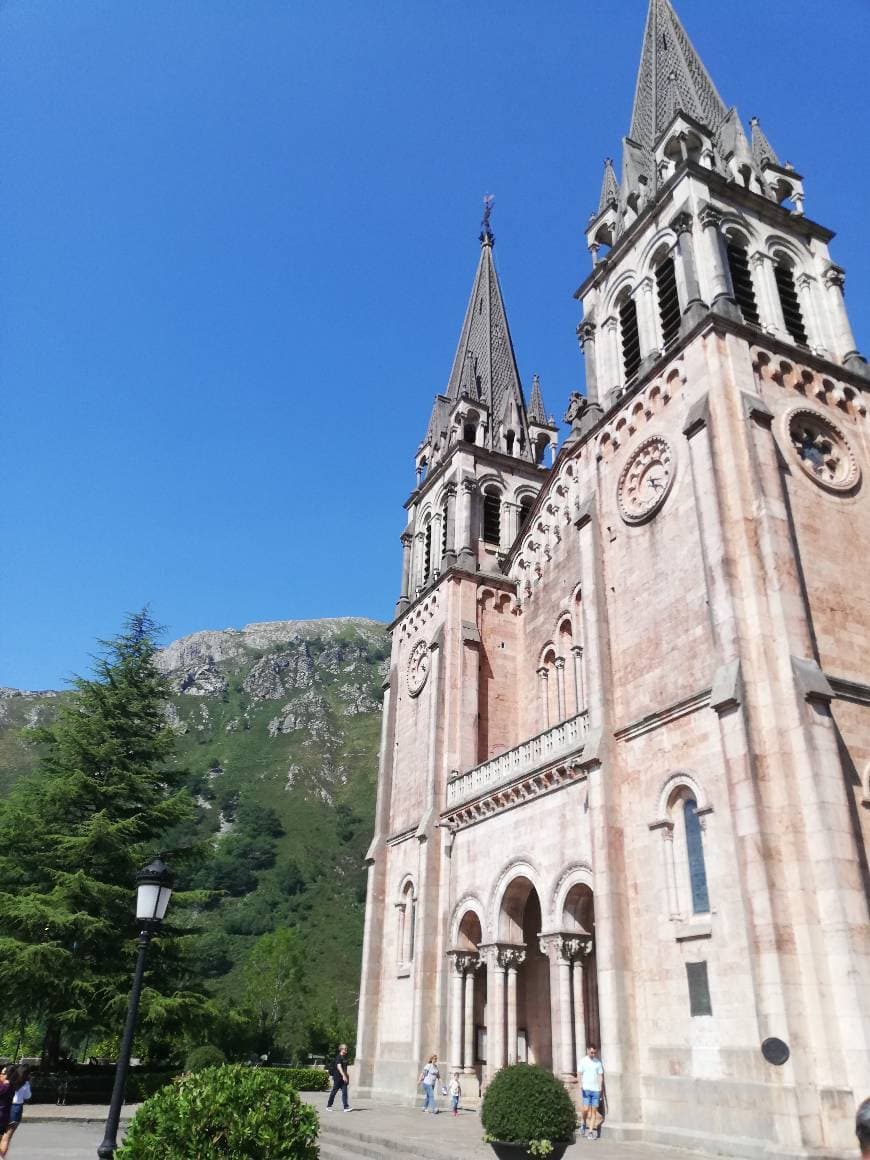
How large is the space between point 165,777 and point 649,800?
710 inches

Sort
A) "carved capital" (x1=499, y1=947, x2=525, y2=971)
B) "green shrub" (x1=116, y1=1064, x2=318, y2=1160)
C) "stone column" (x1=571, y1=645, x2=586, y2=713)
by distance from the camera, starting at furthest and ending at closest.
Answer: "stone column" (x1=571, y1=645, x2=586, y2=713), "carved capital" (x1=499, y1=947, x2=525, y2=971), "green shrub" (x1=116, y1=1064, x2=318, y2=1160)

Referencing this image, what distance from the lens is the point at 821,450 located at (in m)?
20.4

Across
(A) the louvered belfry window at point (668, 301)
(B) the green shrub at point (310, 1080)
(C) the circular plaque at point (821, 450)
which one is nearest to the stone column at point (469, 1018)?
(B) the green shrub at point (310, 1080)

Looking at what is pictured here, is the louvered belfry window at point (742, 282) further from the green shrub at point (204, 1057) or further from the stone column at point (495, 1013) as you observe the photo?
the green shrub at point (204, 1057)

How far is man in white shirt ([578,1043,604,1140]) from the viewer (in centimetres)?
1614

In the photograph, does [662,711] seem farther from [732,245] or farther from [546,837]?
A: [732,245]

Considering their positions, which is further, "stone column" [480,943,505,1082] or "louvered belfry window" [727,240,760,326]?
"louvered belfry window" [727,240,760,326]

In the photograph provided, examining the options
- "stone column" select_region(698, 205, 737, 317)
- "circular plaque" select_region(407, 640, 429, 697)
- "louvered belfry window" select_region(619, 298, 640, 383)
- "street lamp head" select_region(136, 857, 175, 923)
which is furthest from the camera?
"circular plaque" select_region(407, 640, 429, 697)

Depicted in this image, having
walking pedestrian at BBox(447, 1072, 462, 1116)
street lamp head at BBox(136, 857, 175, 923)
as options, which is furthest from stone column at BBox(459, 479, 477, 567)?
street lamp head at BBox(136, 857, 175, 923)

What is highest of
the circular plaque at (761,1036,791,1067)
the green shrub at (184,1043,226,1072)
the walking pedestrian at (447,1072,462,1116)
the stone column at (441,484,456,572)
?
the stone column at (441,484,456,572)

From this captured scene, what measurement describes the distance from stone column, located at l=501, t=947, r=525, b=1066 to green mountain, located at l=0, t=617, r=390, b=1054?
4146 centimetres

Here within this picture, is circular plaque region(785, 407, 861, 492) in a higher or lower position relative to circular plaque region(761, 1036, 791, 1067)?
higher

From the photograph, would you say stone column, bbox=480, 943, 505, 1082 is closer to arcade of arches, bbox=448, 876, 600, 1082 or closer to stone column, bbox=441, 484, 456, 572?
arcade of arches, bbox=448, 876, 600, 1082

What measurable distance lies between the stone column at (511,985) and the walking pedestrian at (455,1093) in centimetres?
203
